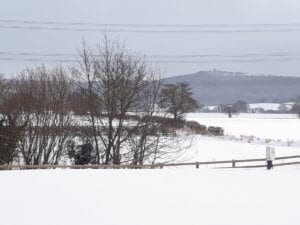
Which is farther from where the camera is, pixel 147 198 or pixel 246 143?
pixel 246 143

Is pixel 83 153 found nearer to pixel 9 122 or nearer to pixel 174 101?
pixel 9 122

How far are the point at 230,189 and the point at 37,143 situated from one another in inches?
1068

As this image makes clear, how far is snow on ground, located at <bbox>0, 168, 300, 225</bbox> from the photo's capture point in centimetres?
1028

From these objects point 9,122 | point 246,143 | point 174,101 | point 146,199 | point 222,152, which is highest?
point 174,101

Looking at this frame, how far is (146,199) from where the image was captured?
41.1 ft

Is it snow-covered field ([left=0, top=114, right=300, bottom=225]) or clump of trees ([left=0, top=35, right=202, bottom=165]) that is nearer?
snow-covered field ([left=0, top=114, right=300, bottom=225])

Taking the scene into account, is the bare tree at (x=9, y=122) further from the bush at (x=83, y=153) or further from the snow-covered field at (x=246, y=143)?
the snow-covered field at (x=246, y=143)

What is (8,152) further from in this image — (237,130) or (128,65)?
(237,130)

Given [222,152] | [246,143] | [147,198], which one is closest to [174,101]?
[222,152]

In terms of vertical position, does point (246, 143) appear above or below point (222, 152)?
above

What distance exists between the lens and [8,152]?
35906 millimetres

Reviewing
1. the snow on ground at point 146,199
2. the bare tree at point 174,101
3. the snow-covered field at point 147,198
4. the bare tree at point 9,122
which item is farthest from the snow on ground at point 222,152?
the snow on ground at point 146,199

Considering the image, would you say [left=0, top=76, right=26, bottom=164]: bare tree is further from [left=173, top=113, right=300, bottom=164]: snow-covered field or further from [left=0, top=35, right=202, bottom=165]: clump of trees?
[left=173, top=113, right=300, bottom=164]: snow-covered field

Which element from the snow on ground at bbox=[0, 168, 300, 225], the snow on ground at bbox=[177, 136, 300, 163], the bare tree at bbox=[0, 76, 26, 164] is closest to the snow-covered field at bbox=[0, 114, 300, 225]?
the snow on ground at bbox=[0, 168, 300, 225]
